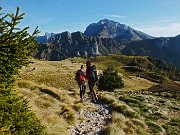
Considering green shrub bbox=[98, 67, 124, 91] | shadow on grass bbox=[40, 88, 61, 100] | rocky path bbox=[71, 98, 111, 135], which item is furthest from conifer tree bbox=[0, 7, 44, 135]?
green shrub bbox=[98, 67, 124, 91]

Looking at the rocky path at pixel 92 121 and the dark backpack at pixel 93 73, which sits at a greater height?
the dark backpack at pixel 93 73

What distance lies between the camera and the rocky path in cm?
1452

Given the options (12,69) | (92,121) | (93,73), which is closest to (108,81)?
(93,73)

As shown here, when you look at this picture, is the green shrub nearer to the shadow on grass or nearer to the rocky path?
the shadow on grass

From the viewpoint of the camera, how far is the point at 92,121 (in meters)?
16.7

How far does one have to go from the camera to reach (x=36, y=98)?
675 inches

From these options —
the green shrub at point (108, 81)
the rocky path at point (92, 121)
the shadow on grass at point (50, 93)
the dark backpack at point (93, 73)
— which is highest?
the dark backpack at point (93, 73)

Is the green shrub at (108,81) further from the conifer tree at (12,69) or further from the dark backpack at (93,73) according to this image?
the conifer tree at (12,69)

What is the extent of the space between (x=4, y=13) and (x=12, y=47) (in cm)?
86

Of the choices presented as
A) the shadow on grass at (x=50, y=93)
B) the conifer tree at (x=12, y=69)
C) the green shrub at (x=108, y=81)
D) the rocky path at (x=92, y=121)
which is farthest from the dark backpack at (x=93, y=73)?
the green shrub at (x=108, y=81)

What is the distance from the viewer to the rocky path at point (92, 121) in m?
14.5

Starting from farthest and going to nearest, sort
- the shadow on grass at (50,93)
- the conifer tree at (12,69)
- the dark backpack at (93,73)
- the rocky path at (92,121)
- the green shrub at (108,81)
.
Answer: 1. the green shrub at (108,81)
2. the dark backpack at (93,73)
3. the shadow on grass at (50,93)
4. the rocky path at (92,121)
5. the conifer tree at (12,69)

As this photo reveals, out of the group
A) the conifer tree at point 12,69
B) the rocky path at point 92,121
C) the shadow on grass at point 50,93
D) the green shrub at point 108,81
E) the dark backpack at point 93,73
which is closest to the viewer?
the conifer tree at point 12,69

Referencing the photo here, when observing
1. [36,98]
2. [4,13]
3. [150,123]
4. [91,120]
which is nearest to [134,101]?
[150,123]
